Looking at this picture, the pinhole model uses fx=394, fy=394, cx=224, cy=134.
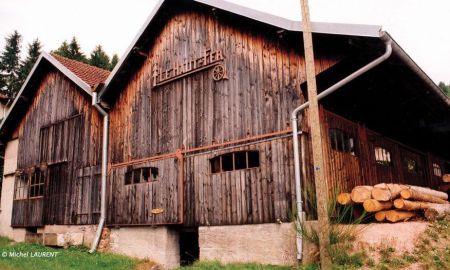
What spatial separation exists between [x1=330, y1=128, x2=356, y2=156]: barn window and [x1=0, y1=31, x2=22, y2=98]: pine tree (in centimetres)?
4182

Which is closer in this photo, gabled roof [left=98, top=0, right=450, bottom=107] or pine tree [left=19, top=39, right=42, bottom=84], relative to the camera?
gabled roof [left=98, top=0, right=450, bottom=107]

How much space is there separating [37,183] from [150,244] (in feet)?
26.2

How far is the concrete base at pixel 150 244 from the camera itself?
38.9 ft

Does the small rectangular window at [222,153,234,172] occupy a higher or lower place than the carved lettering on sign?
lower

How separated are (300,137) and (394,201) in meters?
2.54

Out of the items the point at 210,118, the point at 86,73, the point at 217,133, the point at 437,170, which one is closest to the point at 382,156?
the point at 217,133

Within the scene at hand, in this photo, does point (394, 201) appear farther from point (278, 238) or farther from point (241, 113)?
point (241, 113)

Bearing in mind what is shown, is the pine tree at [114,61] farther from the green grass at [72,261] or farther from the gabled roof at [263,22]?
the green grass at [72,261]

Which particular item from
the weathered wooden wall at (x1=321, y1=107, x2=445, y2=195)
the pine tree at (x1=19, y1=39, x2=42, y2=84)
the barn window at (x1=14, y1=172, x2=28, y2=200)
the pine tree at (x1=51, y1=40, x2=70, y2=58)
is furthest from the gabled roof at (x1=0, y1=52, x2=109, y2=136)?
the pine tree at (x1=19, y1=39, x2=42, y2=84)

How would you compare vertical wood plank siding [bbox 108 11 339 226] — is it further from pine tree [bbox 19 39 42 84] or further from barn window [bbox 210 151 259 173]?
pine tree [bbox 19 39 42 84]

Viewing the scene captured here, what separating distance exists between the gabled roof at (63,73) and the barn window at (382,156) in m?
10.4

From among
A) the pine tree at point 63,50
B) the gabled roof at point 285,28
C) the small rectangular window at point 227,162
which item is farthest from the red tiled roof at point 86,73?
the pine tree at point 63,50

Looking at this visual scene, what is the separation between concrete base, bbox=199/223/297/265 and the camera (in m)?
9.10

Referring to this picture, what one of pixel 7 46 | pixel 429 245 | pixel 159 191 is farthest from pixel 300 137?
pixel 7 46
